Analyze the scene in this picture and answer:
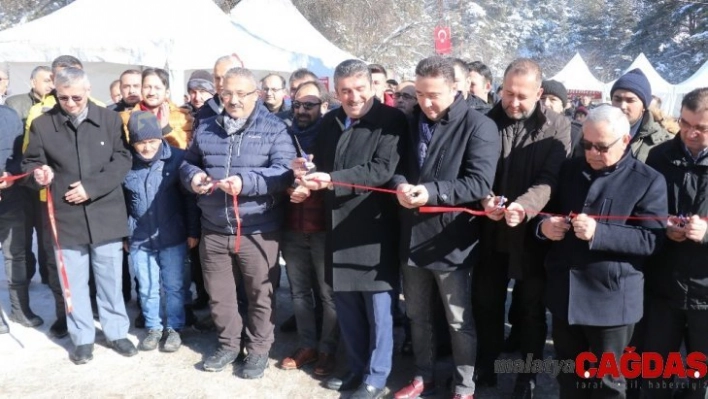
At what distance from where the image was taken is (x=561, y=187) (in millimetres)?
3254

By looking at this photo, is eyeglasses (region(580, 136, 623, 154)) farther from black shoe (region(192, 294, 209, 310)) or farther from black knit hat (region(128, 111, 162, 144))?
black shoe (region(192, 294, 209, 310))

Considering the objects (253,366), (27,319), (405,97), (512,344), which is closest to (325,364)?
(253,366)

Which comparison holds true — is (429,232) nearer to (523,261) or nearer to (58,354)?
(523,261)

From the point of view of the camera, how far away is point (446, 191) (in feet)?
10.8

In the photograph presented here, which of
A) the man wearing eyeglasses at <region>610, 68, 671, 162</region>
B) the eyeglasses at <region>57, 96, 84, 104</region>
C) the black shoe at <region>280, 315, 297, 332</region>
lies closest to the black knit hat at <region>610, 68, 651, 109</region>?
the man wearing eyeglasses at <region>610, 68, 671, 162</region>

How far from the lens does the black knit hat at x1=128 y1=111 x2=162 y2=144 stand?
4.39m

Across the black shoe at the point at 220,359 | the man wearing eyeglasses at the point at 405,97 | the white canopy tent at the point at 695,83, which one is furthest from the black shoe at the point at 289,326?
the white canopy tent at the point at 695,83

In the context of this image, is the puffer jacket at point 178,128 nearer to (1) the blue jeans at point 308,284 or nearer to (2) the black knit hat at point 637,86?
(1) the blue jeans at point 308,284

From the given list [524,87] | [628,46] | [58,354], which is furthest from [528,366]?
[628,46]

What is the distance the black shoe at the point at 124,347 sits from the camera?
461 cm

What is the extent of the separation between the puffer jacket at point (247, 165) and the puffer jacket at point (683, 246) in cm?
234

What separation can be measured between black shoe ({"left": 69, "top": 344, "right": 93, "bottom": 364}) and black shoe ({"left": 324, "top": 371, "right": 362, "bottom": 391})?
76.0 inches

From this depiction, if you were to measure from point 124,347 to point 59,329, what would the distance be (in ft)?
2.71

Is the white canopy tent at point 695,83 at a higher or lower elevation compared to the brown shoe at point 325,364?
higher
